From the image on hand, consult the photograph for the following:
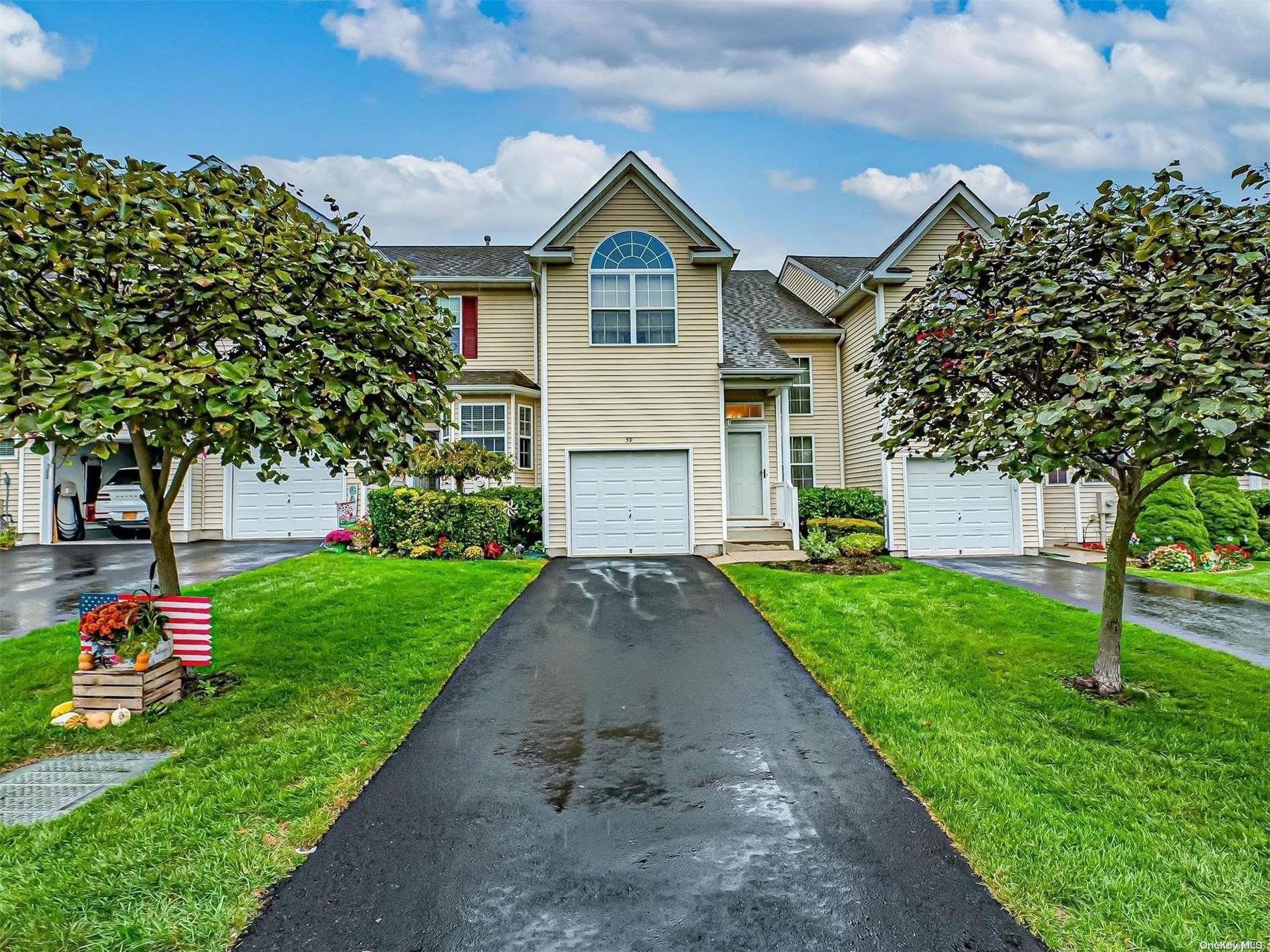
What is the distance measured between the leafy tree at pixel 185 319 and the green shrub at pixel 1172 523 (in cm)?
1535

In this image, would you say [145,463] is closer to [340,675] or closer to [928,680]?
[340,675]

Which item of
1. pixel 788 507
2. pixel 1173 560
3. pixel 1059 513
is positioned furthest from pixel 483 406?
pixel 1173 560

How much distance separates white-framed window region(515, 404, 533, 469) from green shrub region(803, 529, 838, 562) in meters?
6.91

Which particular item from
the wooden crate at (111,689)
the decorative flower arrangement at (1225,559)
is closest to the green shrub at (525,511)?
the wooden crate at (111,689)

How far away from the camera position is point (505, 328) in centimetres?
1634

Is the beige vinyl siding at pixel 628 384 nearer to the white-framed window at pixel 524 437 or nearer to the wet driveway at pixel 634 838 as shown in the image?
the white-framed window at pixel 524 437

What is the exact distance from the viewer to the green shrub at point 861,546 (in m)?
12.7

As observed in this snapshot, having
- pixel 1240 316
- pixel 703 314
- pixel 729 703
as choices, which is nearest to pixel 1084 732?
pixel 729 703

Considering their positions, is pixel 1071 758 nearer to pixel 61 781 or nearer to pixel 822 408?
pixel 61 781

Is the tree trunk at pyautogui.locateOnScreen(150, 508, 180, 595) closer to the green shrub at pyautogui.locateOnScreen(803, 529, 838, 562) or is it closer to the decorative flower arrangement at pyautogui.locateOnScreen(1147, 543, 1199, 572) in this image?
the green shrub at pyautogui.locateOnScreen(803, 529, 838, 562)

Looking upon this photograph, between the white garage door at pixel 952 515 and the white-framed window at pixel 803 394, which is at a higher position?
the white-framed window at pixel 803 394

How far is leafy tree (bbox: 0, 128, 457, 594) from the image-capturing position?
3.64 m

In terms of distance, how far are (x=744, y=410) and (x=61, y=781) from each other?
545 inches

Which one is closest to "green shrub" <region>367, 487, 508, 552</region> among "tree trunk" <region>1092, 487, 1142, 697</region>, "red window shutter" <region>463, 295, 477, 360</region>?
"red window shutter" <region>463, 295, 477, 360</region>
